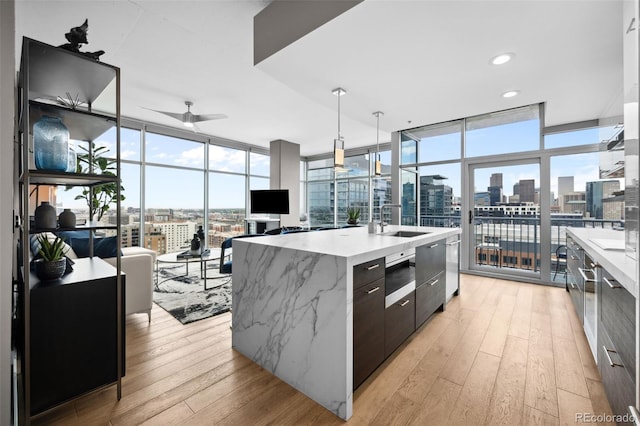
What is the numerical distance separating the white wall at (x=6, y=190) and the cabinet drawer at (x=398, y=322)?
74.7 inches

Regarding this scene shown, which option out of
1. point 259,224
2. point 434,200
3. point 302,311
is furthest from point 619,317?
point 259,224

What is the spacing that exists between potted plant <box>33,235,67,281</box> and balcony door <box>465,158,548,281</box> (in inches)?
207

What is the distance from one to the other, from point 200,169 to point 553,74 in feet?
20.8

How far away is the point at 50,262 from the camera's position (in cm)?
147

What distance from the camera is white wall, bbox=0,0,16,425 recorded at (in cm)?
118

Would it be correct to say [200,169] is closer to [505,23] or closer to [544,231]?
[505,23]

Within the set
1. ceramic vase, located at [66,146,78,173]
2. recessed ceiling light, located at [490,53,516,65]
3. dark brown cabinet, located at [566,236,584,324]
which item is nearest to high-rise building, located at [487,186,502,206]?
dark brown cabinet, located at [566,236,584,324]

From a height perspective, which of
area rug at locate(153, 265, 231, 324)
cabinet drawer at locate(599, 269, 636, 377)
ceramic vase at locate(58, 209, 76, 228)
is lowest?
area rug at locate(153, 265, 231, 324)

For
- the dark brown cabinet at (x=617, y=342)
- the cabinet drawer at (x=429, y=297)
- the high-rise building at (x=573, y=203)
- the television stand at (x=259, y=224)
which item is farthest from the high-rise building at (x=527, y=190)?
the television stand at (x=259, y=224)

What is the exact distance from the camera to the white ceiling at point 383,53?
206 centimetres

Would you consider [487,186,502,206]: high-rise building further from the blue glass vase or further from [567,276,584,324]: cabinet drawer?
the blue glass vase

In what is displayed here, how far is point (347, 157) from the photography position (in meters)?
8.26

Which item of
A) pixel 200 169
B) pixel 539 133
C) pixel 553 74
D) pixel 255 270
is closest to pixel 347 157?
pixel 200 169
